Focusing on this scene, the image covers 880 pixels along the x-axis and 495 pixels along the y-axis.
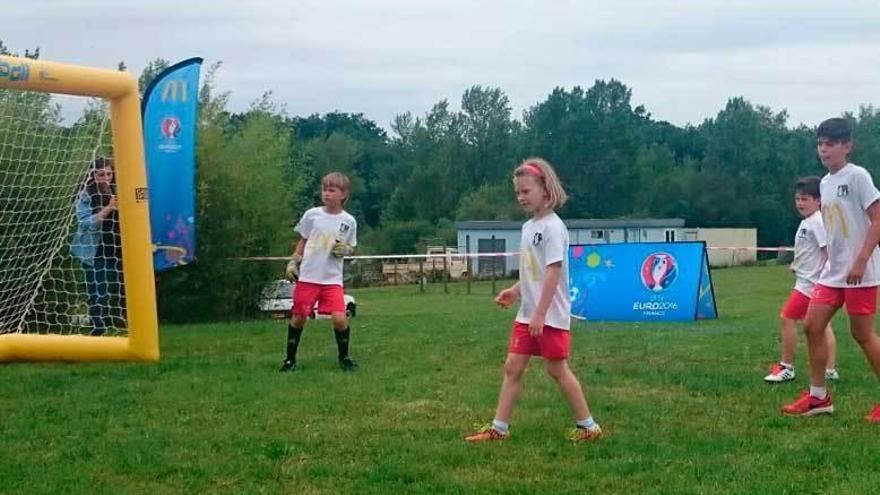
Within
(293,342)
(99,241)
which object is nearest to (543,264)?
(293,342)

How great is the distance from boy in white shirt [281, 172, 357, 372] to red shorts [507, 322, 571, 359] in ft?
11.3

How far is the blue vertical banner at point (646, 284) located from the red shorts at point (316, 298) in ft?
24.7

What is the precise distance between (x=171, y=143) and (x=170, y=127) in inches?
6.5

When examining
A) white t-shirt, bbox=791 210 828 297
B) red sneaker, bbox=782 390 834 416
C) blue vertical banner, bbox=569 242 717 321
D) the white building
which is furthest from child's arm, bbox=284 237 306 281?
the white building

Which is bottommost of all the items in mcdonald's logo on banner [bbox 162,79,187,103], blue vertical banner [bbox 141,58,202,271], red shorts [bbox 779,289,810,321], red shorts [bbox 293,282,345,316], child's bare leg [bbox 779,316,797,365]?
child's bare leg [bbox 779,316,797,365]

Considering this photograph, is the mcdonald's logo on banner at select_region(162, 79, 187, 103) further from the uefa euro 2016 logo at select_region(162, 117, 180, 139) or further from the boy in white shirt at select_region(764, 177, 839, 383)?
the boy in white shirt at select_region(764, 177, 839, 383)

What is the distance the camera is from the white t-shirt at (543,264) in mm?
6703

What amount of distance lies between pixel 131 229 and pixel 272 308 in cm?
1099

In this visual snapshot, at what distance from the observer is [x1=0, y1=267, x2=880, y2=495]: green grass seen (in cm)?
577

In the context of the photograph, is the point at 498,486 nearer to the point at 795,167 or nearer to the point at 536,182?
the point at 536,182

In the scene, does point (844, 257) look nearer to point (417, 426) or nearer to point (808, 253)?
point (808, 253)

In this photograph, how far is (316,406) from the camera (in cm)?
785

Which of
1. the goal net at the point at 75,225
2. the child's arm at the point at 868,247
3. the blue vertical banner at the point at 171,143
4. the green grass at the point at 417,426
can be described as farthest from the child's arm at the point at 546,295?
the blue vertical banner at the point at 171,143

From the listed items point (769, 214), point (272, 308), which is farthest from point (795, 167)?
point (272, 308)
